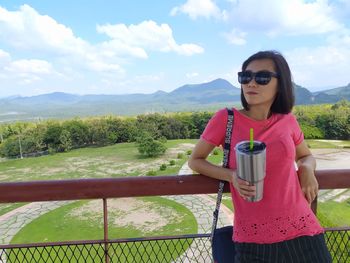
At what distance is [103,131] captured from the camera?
3194cm

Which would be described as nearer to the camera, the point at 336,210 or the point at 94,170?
the point at 336,210

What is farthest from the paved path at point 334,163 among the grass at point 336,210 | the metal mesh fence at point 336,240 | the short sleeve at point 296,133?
the short sleeve at point 296,133

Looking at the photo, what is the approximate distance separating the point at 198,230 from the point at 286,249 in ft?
31.3

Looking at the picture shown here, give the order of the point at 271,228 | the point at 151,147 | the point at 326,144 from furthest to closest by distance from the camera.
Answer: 1. the point at 326,144
2. the point at 151,147
3. the point at 271,228

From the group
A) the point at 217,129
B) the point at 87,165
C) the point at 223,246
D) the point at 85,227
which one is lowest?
the point at 87,165

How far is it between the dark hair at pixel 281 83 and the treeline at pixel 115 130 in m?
28.7

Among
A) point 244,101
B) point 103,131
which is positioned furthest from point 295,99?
point 103,131

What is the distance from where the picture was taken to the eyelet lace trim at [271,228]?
1.12m

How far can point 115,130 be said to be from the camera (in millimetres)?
32812

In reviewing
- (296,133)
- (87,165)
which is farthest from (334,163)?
(296,133)

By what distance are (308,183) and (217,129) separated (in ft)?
1.21

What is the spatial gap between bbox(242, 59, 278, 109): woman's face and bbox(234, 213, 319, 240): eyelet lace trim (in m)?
0.39

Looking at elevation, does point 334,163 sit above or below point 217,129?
below

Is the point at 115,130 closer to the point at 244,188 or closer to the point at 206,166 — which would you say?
the point at 206,166
